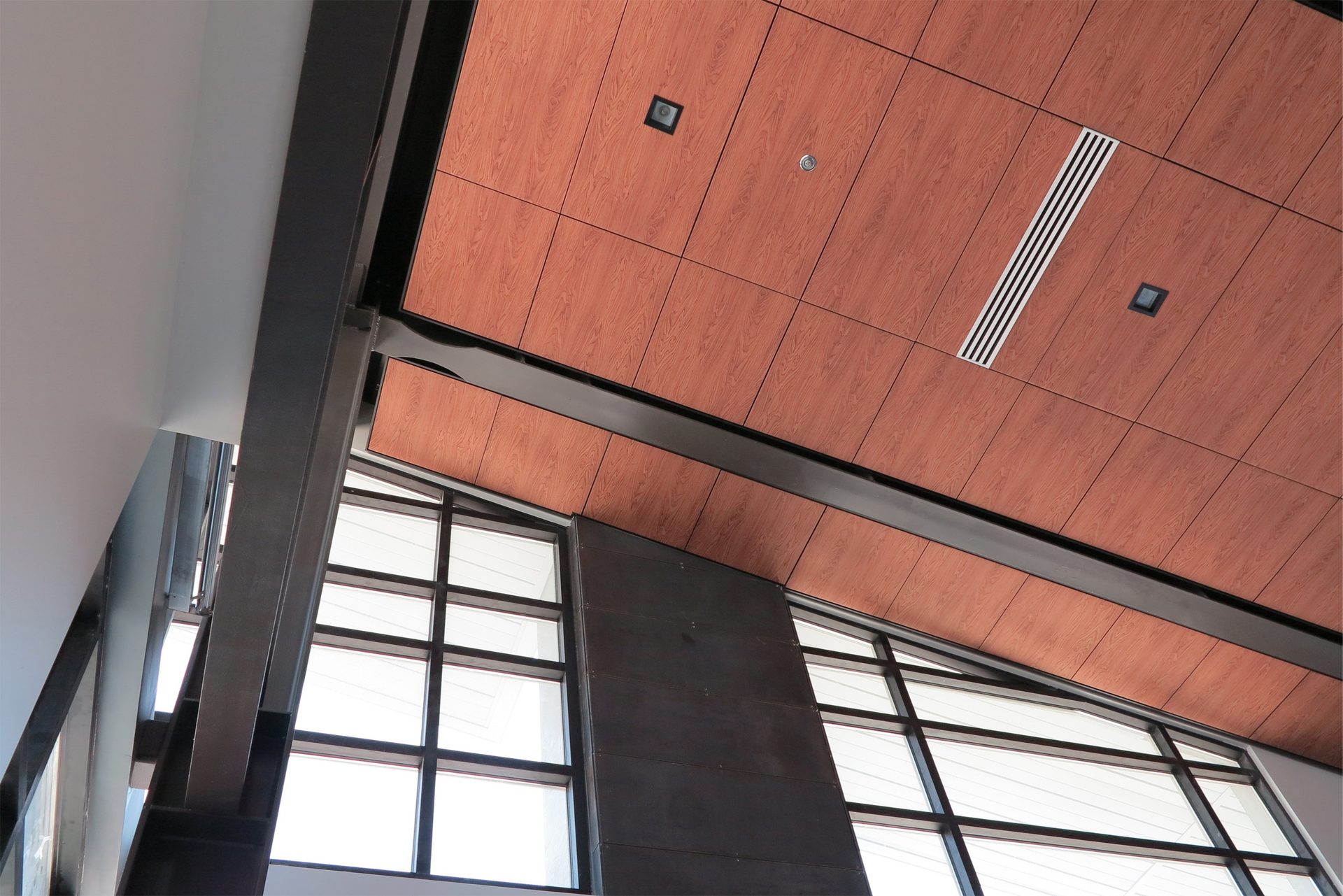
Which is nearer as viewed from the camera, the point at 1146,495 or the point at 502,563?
the point at 1146,495

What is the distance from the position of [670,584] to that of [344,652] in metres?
2.80

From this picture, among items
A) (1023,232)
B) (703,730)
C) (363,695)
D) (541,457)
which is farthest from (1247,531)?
(363,695)

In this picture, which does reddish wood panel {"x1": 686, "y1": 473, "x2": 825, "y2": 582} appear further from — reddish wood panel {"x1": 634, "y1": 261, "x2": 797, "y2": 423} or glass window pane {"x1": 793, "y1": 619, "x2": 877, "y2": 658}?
reddish wood panel {"x1": 634, "y1": 261, "x2": 797, "y2": 423}

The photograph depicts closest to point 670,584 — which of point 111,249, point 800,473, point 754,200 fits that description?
point 800,473

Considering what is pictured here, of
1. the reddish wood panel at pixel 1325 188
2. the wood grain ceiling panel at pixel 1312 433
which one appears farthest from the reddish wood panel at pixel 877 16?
the wood grain ceiling panel at pixel 1312 433

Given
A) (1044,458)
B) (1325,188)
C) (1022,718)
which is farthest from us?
(1022,718)

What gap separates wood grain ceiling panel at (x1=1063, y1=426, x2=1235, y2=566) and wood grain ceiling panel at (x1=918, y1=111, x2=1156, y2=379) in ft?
3.86

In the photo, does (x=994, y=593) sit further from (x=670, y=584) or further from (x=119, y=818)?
(x=119, y=818)

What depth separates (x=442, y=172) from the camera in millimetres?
6484

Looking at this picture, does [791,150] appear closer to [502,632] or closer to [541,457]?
[541,457]

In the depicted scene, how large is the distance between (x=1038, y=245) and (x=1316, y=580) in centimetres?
402

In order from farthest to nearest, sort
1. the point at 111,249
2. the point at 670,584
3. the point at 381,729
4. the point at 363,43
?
the point at 670,584 → the point at 381,729 → the point at 111,249 → the point at 363,43

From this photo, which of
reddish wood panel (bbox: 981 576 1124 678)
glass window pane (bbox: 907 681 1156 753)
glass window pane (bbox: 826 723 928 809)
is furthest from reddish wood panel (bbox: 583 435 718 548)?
reddish wood panel (bbox: 981 576 1124 678)

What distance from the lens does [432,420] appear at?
326 inches
